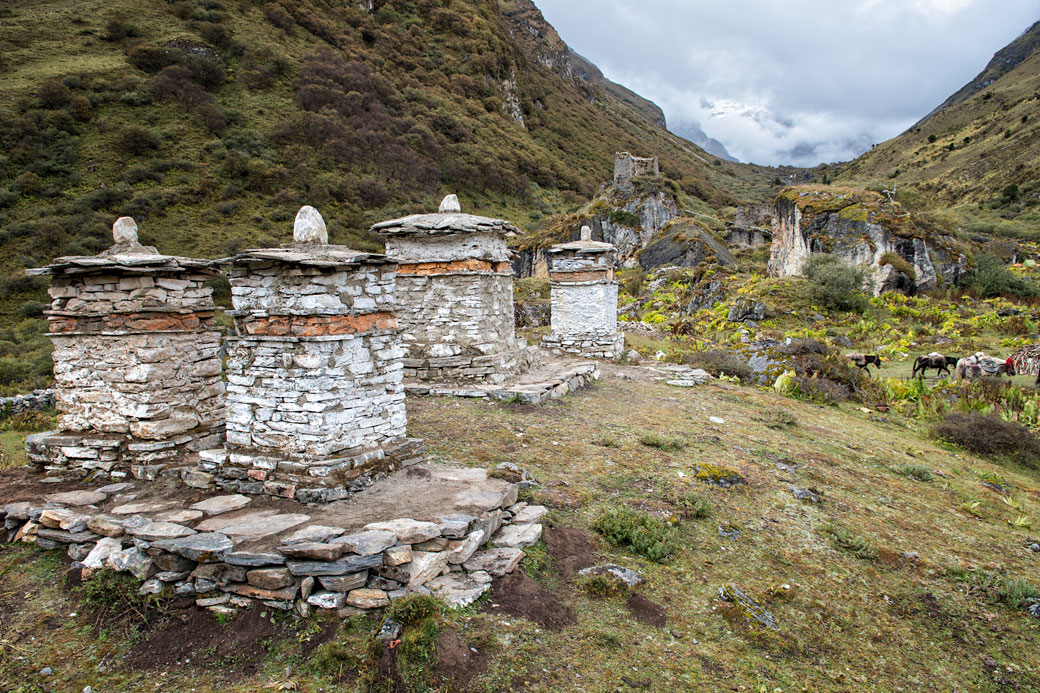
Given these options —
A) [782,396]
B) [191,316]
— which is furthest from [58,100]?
[782,396]

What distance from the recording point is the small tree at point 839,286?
60.6ft

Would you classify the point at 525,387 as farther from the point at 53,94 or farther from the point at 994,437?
the point at 53,94

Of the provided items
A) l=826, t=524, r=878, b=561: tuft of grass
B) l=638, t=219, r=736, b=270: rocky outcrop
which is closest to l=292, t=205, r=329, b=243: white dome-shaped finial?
l=826, t=524, r=878, b=561: tuft of grass

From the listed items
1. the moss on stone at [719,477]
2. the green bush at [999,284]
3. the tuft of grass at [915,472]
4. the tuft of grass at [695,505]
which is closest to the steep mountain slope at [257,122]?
the moss on stone at [719,477]

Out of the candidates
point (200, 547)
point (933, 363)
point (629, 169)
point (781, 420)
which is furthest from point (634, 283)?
point (200, 547)

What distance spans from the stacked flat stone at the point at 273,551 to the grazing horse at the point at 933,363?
12.3 m

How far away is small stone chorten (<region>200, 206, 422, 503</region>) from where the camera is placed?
4.75 m

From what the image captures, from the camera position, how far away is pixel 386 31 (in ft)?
182

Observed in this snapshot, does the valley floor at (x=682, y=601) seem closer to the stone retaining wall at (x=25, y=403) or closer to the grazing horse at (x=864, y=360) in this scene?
the grazing horse at (x=864, y=360)

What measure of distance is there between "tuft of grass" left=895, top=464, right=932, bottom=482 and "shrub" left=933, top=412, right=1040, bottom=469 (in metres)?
2.21

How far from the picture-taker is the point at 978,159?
149 ft

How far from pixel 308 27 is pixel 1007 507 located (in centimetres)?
6240

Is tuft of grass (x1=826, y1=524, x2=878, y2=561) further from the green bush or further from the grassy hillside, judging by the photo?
the green bush

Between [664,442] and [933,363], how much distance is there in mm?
9168
